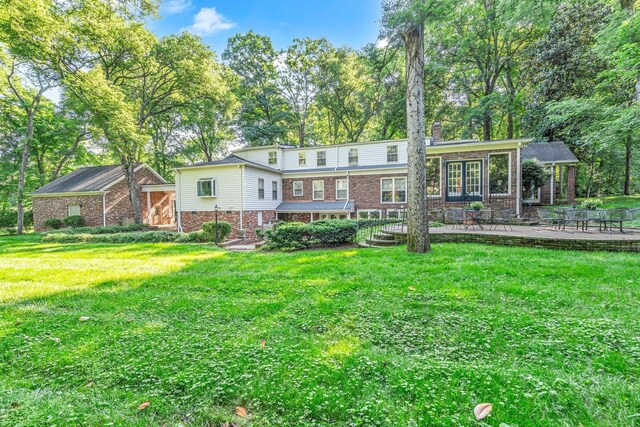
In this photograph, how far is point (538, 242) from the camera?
7.49m

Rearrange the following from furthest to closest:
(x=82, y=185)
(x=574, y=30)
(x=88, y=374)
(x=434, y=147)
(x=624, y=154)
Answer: (x=624, y=154) → (x=82, y=185) → (x=574, y=30) → (x=434, y=147) → (x=88, y=374)

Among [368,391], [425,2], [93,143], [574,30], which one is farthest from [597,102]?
[93,143]

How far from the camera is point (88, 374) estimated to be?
7.84ft

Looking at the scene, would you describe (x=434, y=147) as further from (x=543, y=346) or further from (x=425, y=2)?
(x=543, y=346)

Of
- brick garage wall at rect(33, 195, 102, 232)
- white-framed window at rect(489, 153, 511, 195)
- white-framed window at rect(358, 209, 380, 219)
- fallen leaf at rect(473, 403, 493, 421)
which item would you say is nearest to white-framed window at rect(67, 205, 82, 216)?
brick garage wall at rect(33, 195, 102, 232)

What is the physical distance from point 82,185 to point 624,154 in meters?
43.9

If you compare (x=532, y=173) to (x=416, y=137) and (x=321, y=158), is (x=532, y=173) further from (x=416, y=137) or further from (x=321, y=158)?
(x=416, y=137)

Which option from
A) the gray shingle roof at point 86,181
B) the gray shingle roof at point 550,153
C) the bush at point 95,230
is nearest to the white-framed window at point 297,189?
the bush at point 95,230

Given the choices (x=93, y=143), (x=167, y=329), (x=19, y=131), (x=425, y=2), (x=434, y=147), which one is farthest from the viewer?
(x=93, y=143)

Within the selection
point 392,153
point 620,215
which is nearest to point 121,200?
point 392,153

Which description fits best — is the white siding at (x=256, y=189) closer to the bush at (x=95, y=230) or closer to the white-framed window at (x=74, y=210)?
the bush at (x=95, y=230)

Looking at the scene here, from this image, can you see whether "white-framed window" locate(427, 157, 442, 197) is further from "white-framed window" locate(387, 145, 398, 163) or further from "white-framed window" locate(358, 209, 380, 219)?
"white-framed window" locate(358, 209, 380, 219)

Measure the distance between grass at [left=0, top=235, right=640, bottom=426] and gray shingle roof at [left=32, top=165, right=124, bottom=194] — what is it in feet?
63.7

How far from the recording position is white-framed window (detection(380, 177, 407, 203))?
18.0 m
